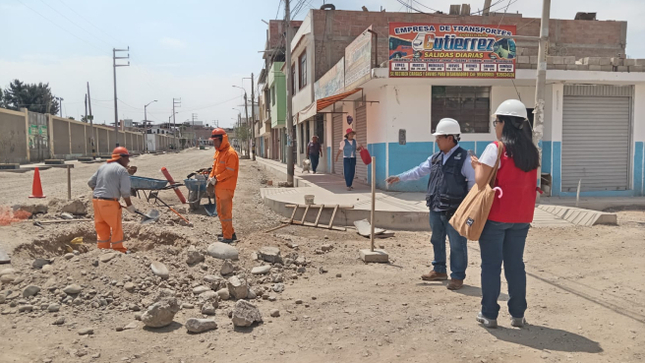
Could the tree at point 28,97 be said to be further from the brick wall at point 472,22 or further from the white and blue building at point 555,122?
the white and blue building at point 555,122

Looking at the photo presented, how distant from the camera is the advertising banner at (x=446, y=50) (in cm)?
1145

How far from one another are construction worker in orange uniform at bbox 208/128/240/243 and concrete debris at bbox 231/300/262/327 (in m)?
3.35

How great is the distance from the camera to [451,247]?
16.6 feet

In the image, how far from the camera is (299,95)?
2552 centimetres

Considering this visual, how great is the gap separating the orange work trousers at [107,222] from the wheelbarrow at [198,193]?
3.41 m

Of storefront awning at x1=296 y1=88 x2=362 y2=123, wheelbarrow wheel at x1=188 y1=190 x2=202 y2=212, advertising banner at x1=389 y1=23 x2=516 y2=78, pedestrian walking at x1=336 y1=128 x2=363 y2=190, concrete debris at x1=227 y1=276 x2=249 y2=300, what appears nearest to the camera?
concrete debris at x1=227 y1=276 x2=249 y2=300

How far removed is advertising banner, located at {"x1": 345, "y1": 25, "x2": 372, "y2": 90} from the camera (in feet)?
39.0

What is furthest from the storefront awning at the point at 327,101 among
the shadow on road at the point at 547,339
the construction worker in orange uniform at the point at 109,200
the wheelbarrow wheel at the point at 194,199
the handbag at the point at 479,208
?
the shadow on road at the point at 547,339

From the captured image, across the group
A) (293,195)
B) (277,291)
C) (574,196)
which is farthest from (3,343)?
(574,196)

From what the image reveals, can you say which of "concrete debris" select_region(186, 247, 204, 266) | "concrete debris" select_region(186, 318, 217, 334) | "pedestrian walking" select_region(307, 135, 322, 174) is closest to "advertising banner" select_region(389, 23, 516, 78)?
"concrete debris" select_region(186, 247, 204, 266)

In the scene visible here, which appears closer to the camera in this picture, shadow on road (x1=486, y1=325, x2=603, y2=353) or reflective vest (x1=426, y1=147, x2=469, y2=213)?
shadow on road (x1=486, y1=325, x2=603, y2=353)

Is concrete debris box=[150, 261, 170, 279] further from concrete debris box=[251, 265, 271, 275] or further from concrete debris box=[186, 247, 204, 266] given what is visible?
concrete debris box=[251, 265, 271, 275]

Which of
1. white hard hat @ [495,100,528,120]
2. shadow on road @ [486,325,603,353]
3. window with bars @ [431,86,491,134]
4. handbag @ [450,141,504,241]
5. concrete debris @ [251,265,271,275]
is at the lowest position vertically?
shadow on road @ [486,325,603,353]

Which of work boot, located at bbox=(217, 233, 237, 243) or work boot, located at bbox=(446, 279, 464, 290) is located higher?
work boot, located at bbox=(217, 233, 237, 243)
